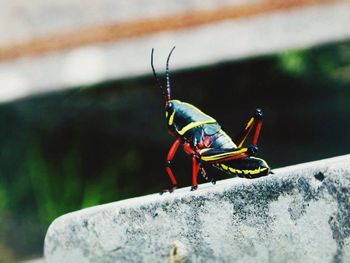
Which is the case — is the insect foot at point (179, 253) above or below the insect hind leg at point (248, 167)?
below

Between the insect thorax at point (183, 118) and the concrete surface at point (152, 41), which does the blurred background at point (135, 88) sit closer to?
the concrete surface at point (152, 41)

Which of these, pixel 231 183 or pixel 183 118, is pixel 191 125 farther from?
pixel 231 183

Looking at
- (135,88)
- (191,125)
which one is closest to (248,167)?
(191,125)

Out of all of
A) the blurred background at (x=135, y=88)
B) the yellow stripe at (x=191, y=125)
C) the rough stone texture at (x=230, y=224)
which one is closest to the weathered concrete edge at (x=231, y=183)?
the rough stone texture at (x=230, y=224)

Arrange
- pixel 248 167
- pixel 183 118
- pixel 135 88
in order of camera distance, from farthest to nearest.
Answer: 1. pixel 135 88
2. pixel 183 118
3. pixel 248 167

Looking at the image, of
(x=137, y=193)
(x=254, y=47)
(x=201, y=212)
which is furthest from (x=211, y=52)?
(x=201, y=212)

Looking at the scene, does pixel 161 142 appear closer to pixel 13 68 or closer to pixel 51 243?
pixel 13 68
